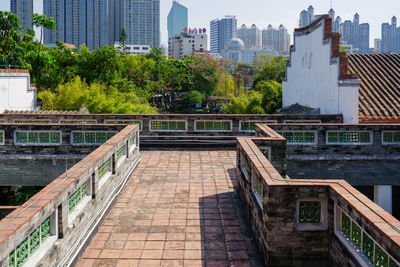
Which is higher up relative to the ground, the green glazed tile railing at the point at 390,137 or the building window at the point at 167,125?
the building window at the point at 167,125

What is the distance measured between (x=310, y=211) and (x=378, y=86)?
1212cm

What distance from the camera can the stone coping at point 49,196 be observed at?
3.64 metres

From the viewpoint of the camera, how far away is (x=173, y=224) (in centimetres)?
674

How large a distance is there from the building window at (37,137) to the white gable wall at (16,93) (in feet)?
21.3

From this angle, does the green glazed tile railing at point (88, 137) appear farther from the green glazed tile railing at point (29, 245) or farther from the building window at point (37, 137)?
the green glazed tile railing at point (29, 245)

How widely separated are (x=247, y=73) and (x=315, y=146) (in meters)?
87.8

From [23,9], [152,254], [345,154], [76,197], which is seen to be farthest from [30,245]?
[23,9]

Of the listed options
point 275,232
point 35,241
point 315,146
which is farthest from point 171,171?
point 35,241

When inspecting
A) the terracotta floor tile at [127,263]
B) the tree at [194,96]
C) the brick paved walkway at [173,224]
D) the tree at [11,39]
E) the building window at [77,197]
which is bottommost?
the terracotta floor tile at [127,263]

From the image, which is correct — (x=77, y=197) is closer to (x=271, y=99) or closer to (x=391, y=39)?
(x=271, y=99)

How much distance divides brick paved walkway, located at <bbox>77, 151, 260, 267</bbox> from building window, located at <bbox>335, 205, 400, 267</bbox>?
139 centimetres

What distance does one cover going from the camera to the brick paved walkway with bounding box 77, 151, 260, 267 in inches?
218

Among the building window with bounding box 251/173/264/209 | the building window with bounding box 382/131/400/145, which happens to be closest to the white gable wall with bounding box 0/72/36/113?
the building window with bounding box 251/173/264/209

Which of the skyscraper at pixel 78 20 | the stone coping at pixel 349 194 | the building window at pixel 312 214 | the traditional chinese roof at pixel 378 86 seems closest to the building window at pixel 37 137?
the stone coping at pixel 349 194
